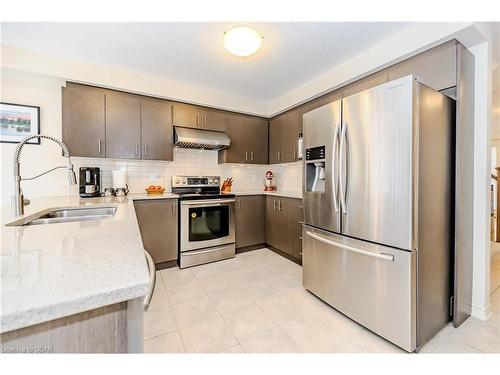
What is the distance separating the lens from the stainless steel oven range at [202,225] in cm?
288

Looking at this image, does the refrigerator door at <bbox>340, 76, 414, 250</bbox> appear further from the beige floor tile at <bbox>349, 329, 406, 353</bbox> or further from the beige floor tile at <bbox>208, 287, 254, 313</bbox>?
the beige floor tile at <bbox>208, 287, 254, 313</bbox>

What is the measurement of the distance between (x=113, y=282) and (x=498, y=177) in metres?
5.83

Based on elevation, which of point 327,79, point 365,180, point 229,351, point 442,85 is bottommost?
point 229,351

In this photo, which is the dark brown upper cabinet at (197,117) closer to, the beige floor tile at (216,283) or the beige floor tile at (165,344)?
the beige floor tile at (216,283)

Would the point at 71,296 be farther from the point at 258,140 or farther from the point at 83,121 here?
the point at 258,140

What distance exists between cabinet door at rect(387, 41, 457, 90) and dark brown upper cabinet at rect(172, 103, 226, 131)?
232cm

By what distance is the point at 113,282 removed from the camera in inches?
19.1

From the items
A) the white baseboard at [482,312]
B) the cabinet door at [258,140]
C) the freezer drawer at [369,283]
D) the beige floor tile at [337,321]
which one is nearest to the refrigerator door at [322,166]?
the freezer drawer at [369,283]

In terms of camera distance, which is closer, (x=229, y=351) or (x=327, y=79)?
(x=229, y=351)

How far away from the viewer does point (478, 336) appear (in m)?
1.60

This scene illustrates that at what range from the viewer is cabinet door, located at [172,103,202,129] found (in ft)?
10.0

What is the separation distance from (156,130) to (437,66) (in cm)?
295

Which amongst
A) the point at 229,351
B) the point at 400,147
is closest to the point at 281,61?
the point at 400,147
